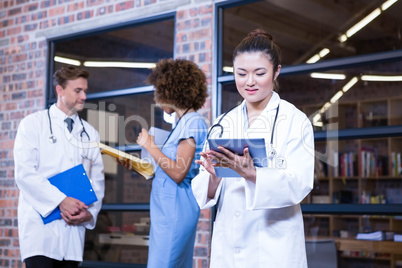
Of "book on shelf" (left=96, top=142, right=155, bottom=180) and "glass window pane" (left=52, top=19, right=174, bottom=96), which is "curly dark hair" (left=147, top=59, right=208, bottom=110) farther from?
"glass window pane" (left=52, top=19, right=174, bottom=96)

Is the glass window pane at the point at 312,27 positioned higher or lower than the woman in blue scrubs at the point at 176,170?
higher

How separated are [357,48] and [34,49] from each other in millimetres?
4886

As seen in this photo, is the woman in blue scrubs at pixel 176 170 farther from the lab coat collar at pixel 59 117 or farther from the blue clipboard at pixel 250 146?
the blue clipboard at pixel 250 146

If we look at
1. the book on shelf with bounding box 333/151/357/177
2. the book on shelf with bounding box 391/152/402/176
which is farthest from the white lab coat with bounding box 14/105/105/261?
the book on shelf with bounding box 391/152/402/176

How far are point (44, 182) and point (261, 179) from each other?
71.9 inches

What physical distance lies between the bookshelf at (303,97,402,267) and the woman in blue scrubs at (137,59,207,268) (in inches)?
170

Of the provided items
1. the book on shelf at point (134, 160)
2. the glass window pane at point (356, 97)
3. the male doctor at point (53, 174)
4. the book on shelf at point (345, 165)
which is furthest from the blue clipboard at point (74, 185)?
the book on shelf at point (345, 165)

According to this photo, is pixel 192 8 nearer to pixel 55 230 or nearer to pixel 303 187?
pixel 55 230

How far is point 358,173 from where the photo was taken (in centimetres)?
765

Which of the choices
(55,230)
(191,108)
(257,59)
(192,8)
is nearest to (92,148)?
(55,230)

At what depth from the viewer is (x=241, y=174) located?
1911 millimetres

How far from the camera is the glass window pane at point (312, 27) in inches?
253

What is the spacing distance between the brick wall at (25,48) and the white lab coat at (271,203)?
2470mm

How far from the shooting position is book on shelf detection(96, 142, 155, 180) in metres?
3.02
